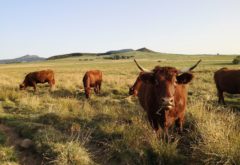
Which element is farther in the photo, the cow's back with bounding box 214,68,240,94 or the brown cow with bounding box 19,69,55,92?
the brown cow with bounding box 19,69,55,92

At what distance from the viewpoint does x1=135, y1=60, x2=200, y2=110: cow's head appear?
6034mm

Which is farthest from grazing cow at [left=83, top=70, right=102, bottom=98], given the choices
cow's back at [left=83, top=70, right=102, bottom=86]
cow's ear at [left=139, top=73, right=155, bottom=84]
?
cow's ear at [left=139, top=73, right=155, bottom=84]

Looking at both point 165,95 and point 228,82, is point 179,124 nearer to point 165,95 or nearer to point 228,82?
point 165,95

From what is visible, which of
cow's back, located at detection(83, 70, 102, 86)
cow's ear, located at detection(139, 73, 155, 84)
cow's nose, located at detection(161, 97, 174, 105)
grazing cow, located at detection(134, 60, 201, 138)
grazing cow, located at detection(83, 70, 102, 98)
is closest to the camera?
cow's nose, located at detection(161, 97, 174, 105)

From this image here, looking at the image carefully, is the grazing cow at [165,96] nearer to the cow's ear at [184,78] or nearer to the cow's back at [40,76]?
the cow's ear at [184,78]

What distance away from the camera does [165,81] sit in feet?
20.7

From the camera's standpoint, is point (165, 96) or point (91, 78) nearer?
point (165, 96)

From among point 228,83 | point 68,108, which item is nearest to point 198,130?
point 68,108

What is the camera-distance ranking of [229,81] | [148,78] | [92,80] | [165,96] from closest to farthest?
1. [165,96]
2. [148,78]
3. [229,81]
4. [92,80]

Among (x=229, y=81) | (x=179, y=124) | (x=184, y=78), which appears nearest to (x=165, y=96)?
(x=184, y=78)

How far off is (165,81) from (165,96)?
382 mm

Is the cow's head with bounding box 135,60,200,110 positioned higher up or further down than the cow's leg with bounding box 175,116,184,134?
higher up

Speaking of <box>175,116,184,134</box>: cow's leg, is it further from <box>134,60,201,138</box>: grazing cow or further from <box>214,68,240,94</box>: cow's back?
<box>214,68,240,94</box>: cow's back

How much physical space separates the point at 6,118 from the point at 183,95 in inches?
210
